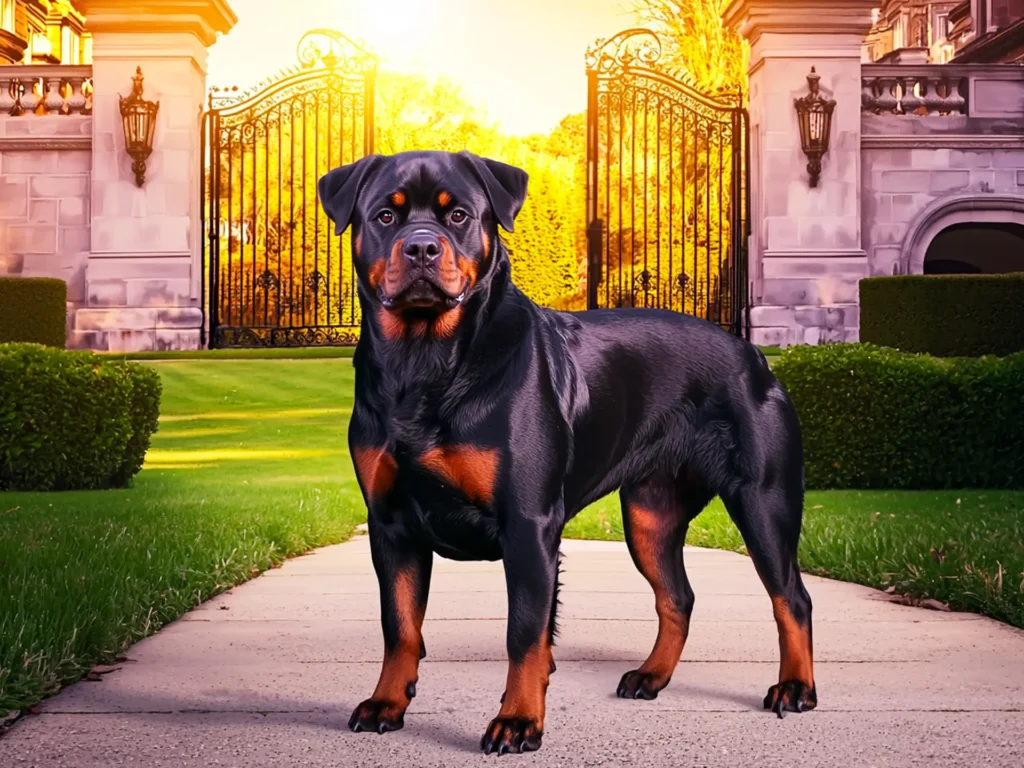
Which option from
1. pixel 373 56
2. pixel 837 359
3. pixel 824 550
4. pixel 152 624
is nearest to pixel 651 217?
pixel 373 56

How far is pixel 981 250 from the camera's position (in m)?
24.0

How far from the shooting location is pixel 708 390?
4.14 metres

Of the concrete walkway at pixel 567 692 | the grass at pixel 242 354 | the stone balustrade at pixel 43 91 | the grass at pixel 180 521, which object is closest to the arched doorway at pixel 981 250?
the grass at pixel 242 354

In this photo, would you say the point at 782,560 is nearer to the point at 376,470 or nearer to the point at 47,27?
the point at 376,470

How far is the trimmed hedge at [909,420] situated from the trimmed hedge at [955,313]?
219 inches

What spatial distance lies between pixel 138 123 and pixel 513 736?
17.9 metres

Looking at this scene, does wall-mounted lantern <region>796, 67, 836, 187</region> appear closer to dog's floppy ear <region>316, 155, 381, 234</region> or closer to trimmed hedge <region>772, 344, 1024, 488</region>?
trimmed hedge <region>772, 344, 1024, 488</region>

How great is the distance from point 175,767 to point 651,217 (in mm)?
29176

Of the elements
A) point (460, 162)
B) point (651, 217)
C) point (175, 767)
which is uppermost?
point (651, 217)

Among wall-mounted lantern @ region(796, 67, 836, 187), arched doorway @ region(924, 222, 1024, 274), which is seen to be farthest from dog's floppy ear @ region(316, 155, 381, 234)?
arched doorway @ region(924, 222, 1024, 274)

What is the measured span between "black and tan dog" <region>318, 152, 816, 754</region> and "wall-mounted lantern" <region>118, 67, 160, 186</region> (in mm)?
16928

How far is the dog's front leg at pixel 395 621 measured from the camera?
3658 mm

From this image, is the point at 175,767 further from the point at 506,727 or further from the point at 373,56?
A: the point at 373,56

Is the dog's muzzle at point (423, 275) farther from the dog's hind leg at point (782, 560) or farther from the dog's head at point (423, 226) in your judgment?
the dog's hind leg at point (782, 560)
